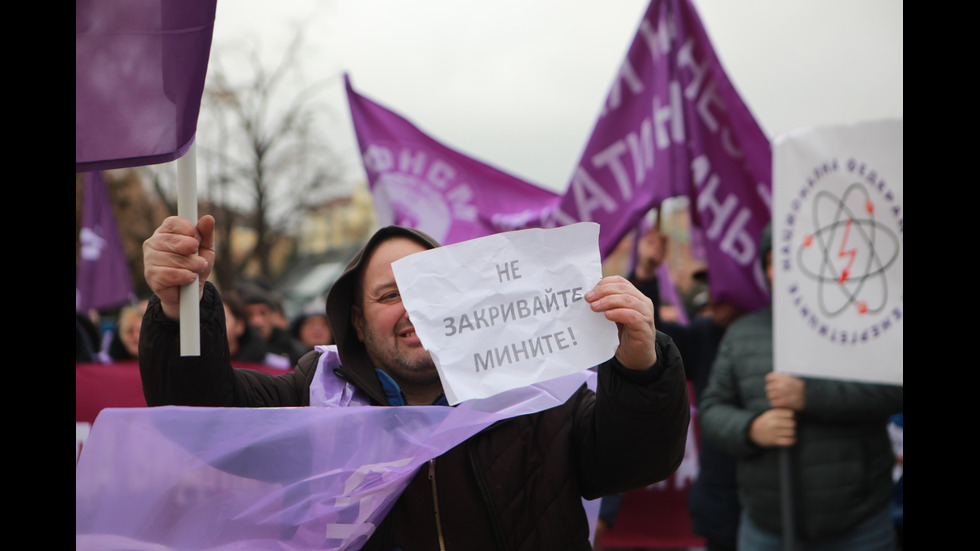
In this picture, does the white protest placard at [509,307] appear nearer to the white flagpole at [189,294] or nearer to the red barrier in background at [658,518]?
the white flagpole at [189,294]

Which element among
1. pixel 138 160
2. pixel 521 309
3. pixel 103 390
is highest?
pixel 138 160

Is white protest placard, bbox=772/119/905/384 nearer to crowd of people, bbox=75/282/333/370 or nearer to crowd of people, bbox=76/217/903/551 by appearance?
crowd of people, bbox=76/217/903/551

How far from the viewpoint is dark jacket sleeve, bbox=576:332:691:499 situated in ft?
6.35

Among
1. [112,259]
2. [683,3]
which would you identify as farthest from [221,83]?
[683,3]

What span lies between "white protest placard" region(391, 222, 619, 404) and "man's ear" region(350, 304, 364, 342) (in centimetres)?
51

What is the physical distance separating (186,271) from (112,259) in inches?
275

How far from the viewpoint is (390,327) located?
7.40 ft

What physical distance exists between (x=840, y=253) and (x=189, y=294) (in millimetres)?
2560

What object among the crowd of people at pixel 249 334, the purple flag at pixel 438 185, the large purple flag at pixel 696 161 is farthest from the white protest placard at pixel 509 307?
the purple flag at pixel 438 185

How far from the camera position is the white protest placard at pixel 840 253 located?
3.39m

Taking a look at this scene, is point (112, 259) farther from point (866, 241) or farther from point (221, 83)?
point (221, 83)

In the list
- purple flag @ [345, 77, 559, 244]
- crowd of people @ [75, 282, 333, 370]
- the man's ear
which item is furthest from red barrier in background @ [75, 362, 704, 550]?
the man's ear

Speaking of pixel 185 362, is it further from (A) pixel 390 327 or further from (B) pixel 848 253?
(B) pixel 848 253

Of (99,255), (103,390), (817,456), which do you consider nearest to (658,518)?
(817,456)
